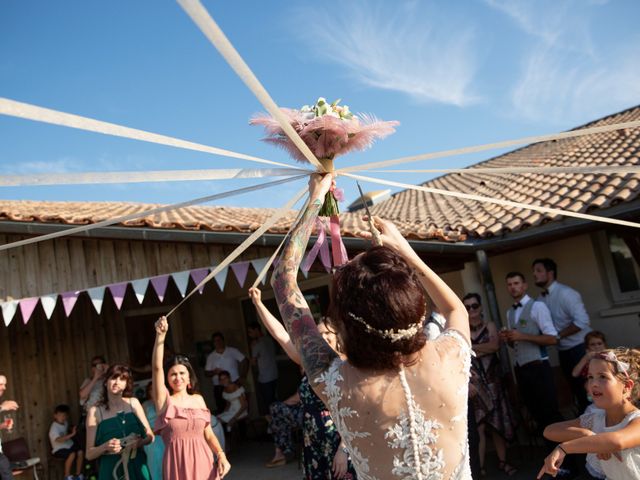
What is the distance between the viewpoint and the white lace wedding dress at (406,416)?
148 centimetres

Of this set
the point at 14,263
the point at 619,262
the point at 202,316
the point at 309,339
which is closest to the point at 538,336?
the point at 619,262

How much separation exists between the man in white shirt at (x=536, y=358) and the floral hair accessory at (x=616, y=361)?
262 cm

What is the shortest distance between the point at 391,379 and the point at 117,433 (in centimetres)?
375

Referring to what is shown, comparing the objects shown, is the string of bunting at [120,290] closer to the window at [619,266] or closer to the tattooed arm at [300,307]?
the window at [619,266]

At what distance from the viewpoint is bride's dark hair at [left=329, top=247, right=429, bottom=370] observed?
4.74 feet

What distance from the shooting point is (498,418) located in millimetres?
5781

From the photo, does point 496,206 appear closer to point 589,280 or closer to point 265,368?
point 589,280

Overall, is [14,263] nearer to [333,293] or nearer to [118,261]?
[118,261]

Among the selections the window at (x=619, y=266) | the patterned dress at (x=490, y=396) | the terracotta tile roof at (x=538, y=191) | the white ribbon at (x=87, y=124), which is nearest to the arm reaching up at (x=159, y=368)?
the white ribbon at (x=87, y=124)

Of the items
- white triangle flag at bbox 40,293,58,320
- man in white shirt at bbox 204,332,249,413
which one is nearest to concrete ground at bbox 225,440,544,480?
man in white shirt at bbox 204,332,249,413

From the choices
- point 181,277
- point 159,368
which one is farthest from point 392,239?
point 181,277

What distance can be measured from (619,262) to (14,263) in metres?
7.23

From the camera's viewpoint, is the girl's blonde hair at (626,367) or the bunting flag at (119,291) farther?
the bunting flag at (119,291)

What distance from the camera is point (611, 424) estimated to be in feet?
9.44
